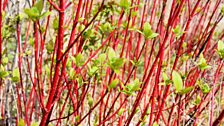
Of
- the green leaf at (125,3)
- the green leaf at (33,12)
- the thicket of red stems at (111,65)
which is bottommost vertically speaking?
the thicket of red stems at (111,65)

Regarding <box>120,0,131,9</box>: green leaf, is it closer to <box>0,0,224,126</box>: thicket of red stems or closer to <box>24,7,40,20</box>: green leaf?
<box>0,0,224,126</box>: thicket of red stems

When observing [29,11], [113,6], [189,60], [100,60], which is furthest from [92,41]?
[29,11]

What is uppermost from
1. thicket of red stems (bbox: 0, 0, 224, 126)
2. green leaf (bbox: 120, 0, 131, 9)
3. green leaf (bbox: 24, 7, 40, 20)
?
green leaf (bbox: 120, 0, 131, 9)

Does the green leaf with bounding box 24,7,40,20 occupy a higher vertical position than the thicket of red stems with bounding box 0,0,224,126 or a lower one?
higher

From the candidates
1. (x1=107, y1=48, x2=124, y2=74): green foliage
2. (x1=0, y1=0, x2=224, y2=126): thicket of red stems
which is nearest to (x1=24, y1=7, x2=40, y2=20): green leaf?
(x1=0, y1=0, x2=224, y2=126): thicket of red stems

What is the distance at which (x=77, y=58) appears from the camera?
1.30 meters

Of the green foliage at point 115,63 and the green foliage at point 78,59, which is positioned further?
the green foliage at point 78,59

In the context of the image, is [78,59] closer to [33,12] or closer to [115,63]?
[115,63]

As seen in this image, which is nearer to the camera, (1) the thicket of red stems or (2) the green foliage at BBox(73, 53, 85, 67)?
(1) the thicket of red stems

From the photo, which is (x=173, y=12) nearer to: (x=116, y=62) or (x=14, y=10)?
(x=116, y=62)

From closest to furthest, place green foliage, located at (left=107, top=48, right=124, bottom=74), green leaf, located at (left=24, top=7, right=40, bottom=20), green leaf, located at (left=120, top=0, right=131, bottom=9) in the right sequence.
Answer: green leaf, located at (left=24, top=7, right=40, bottom=20)
green foliage, located at (left=107, top=48, right=124, bottom=74)
green leaf, located at (left=120, top=0, right=131, bottom=9)

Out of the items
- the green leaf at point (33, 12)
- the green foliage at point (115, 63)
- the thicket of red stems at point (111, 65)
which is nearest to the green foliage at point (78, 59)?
the thicket of red stems at point (111, 65)

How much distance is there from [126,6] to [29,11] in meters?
0.39

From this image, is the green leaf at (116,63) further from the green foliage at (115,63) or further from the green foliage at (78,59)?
the green foliage at (78,59)
